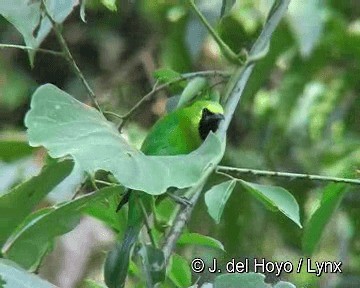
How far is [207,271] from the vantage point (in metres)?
1.11

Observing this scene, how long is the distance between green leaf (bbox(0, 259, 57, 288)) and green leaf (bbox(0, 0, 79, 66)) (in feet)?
0.92

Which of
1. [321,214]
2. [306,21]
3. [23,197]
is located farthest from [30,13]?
[306,21]

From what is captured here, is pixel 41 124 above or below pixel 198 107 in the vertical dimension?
above

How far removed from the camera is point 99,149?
712 mm

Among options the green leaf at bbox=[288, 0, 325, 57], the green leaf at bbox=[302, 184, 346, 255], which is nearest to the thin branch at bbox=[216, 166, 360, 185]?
the green leaf at bbox=[302, 184, 346, 255]

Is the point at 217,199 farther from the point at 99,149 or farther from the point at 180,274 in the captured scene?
the point at 99,149

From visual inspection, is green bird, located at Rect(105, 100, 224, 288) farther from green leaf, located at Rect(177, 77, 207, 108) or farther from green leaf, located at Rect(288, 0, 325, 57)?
green leaf, located at Rect(288, 0, 325, 57)

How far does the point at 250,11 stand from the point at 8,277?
151cm

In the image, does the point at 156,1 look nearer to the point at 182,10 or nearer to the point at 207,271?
the point at 182,10

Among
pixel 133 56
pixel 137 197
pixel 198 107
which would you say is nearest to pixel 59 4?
pixel 137 197

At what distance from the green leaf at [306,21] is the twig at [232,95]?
61cm

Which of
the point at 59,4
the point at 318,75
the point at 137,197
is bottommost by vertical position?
the point at 318,75

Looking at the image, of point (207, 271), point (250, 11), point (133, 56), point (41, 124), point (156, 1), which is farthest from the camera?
point (133, 56)

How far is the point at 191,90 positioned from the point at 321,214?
226 millimetres
